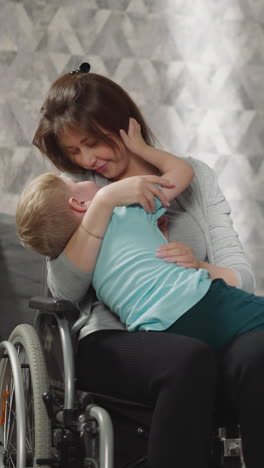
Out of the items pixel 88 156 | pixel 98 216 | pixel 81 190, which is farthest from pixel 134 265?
pixel 88 156

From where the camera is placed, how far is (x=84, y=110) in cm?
178

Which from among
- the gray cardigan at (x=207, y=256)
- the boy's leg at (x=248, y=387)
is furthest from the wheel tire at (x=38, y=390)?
the boy's leg at (x=248, y=387)

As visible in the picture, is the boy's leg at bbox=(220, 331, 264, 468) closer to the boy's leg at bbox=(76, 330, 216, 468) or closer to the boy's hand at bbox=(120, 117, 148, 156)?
the boy's leg at bbox=(76, 330, 216, 468)

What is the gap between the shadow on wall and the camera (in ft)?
A: 7.54

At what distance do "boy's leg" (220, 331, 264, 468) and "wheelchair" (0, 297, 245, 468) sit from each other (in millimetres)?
142

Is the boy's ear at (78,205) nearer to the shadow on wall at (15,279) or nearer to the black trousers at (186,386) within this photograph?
the black trousers at (186,386)

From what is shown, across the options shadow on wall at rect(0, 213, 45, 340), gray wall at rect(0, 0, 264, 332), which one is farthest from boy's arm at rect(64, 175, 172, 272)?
gray wall at rect(0, 0, 264, 332)

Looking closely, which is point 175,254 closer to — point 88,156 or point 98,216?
point 98,216

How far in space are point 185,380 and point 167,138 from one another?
1.53 meters

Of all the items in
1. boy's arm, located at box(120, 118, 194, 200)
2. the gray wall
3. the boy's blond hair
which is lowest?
the boy's blond hair

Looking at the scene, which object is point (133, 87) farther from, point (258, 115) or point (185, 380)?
point (185, 380)

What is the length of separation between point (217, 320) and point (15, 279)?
3.36 feet

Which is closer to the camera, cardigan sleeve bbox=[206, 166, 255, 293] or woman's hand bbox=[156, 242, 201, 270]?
woman's hand bbox=[156, 242, 201, 270]

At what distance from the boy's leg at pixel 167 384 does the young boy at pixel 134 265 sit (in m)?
0.07
